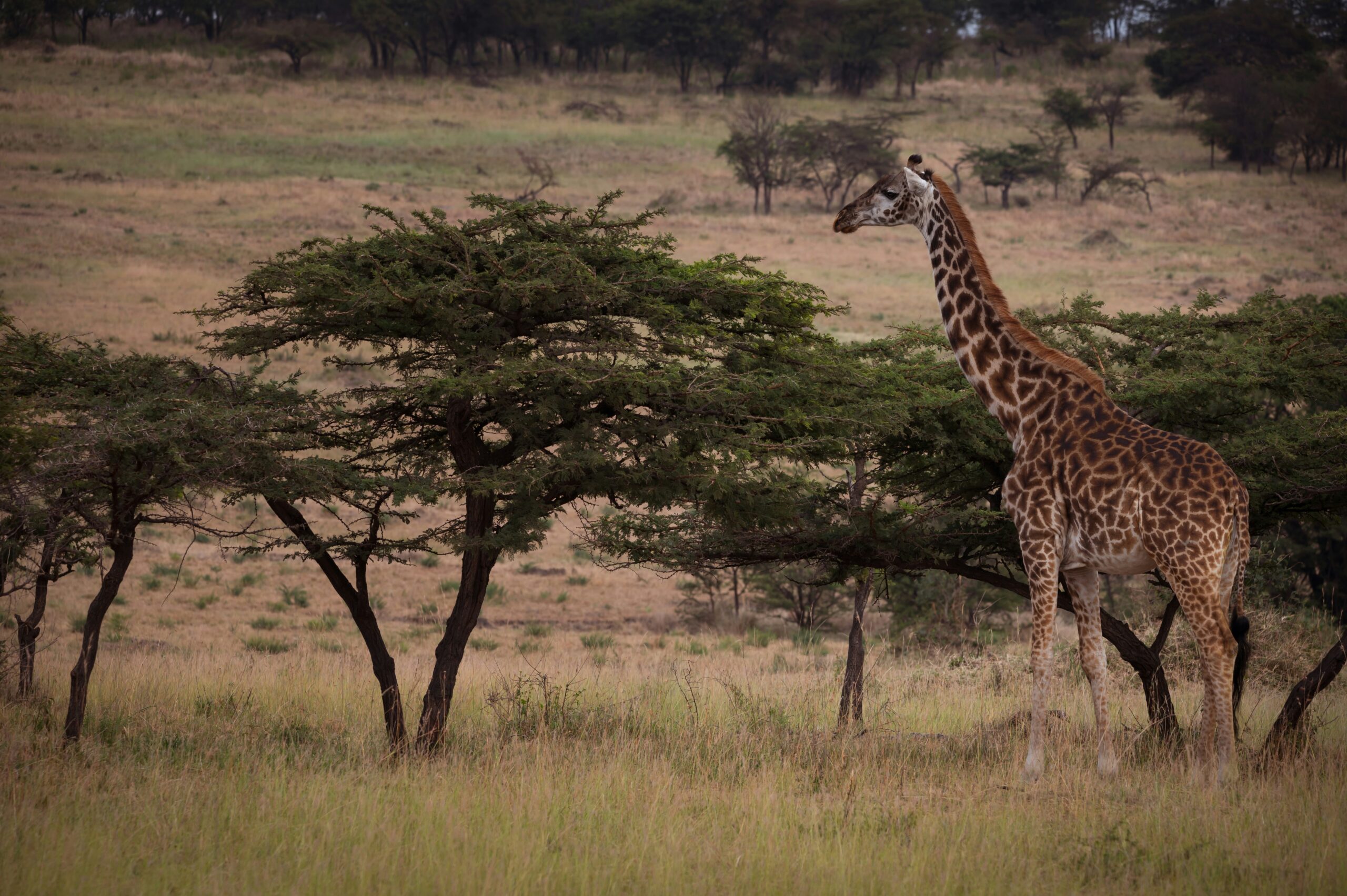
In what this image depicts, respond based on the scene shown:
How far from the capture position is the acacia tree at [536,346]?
946 cm

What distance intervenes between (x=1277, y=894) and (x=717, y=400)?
16.9 feet

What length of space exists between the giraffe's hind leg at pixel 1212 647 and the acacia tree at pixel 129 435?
22.7 feet

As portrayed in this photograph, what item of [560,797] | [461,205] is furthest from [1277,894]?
[461,205]

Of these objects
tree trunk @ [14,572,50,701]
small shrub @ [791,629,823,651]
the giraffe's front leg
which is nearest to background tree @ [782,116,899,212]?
small shrub @ [791,629,823,651]

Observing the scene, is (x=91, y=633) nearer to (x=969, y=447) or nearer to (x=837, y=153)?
(x=969, y=447)

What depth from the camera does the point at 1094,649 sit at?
8844 mm

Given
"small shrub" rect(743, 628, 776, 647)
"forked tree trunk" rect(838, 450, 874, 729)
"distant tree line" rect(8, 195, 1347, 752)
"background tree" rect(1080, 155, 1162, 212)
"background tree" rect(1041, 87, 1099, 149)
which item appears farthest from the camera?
"background tree" rect(1041, 87, 1099, 149)

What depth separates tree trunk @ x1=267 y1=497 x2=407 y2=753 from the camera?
10562 mm

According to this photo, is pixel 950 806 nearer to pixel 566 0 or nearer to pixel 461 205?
pixel 461 205

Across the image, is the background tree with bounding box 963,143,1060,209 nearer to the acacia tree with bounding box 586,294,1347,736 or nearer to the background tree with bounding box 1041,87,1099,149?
the background tree with bounding box 1041,87,1099,149

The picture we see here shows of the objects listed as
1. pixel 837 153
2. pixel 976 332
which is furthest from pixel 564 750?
pixel 837 153

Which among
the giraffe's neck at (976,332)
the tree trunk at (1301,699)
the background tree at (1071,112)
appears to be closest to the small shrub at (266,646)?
the giraffe's neck at (976,332)

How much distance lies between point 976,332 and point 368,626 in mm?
6178

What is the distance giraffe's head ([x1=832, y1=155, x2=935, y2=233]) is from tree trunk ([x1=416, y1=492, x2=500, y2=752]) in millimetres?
4085
